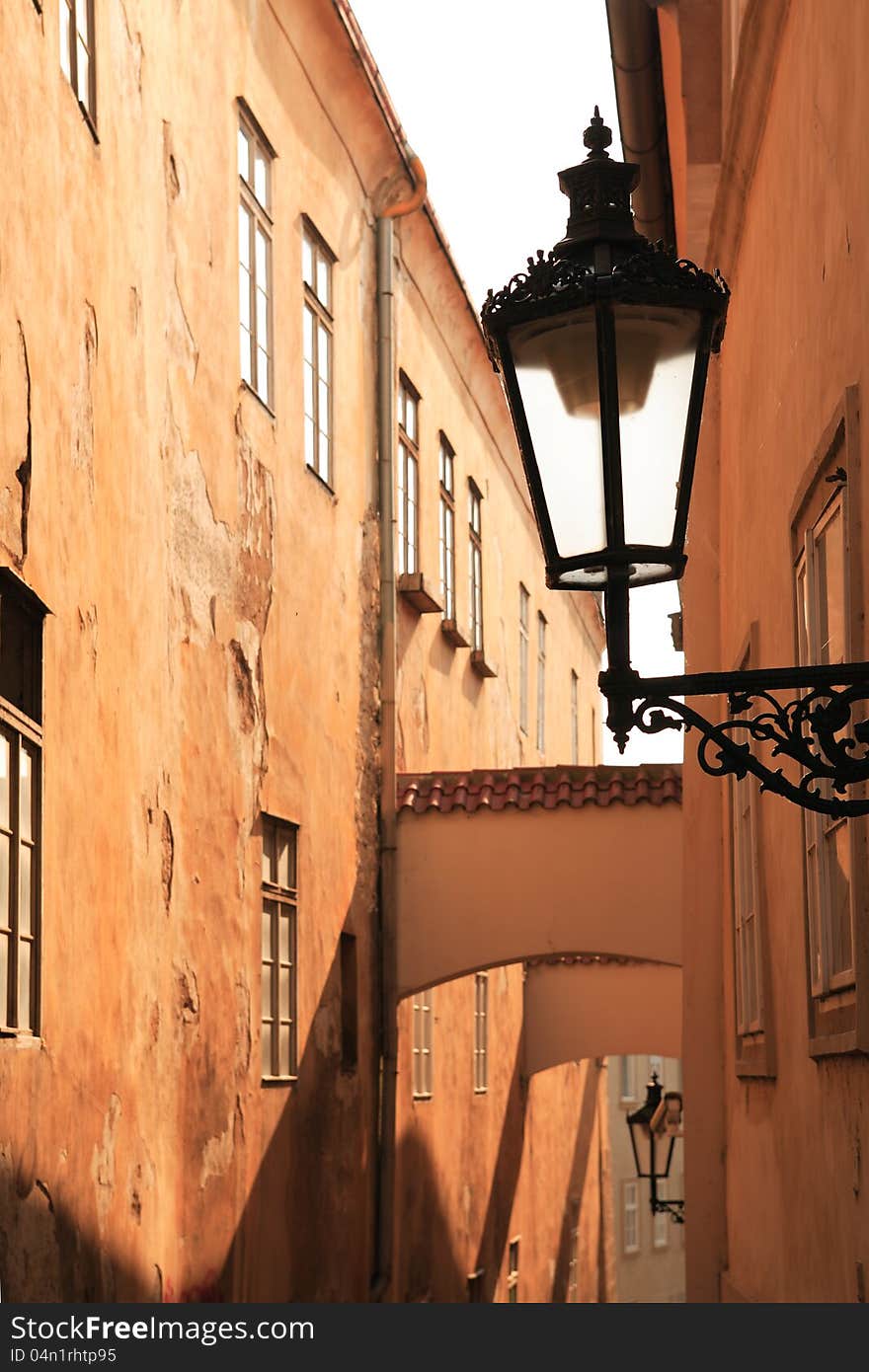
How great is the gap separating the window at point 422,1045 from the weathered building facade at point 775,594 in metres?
5.22

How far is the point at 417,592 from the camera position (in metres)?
14.5

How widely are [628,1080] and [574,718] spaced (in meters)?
13.4

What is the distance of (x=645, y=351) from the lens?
336 centimetres

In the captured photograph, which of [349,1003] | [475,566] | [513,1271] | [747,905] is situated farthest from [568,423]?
[513,1271]

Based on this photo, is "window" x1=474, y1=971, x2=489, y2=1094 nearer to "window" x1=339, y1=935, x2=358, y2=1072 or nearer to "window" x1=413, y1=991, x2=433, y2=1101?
"window" x1=413, y1=991, x2=433, y2=1101

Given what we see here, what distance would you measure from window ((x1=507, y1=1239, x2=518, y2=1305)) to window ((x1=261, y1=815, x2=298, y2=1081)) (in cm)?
909

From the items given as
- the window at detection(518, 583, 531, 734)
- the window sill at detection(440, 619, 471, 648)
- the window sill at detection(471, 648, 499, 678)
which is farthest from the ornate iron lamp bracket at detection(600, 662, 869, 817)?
the window at detection(518, 583, 531, 734)

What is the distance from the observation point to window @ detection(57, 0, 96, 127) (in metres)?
7.58

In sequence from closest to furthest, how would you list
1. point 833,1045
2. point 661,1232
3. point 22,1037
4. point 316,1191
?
point 833,1045 → point 22,1037 → point 316,1191 → point 661,1232

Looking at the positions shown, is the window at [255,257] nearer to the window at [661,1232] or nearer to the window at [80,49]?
the window at [80,49]

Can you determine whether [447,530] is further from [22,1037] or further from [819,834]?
[819,834]

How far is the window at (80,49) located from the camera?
7578mm

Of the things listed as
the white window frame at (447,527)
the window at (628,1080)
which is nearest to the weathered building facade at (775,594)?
the white window frame at (447,527)

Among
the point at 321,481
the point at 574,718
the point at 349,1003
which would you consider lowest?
the point at 349,1003
